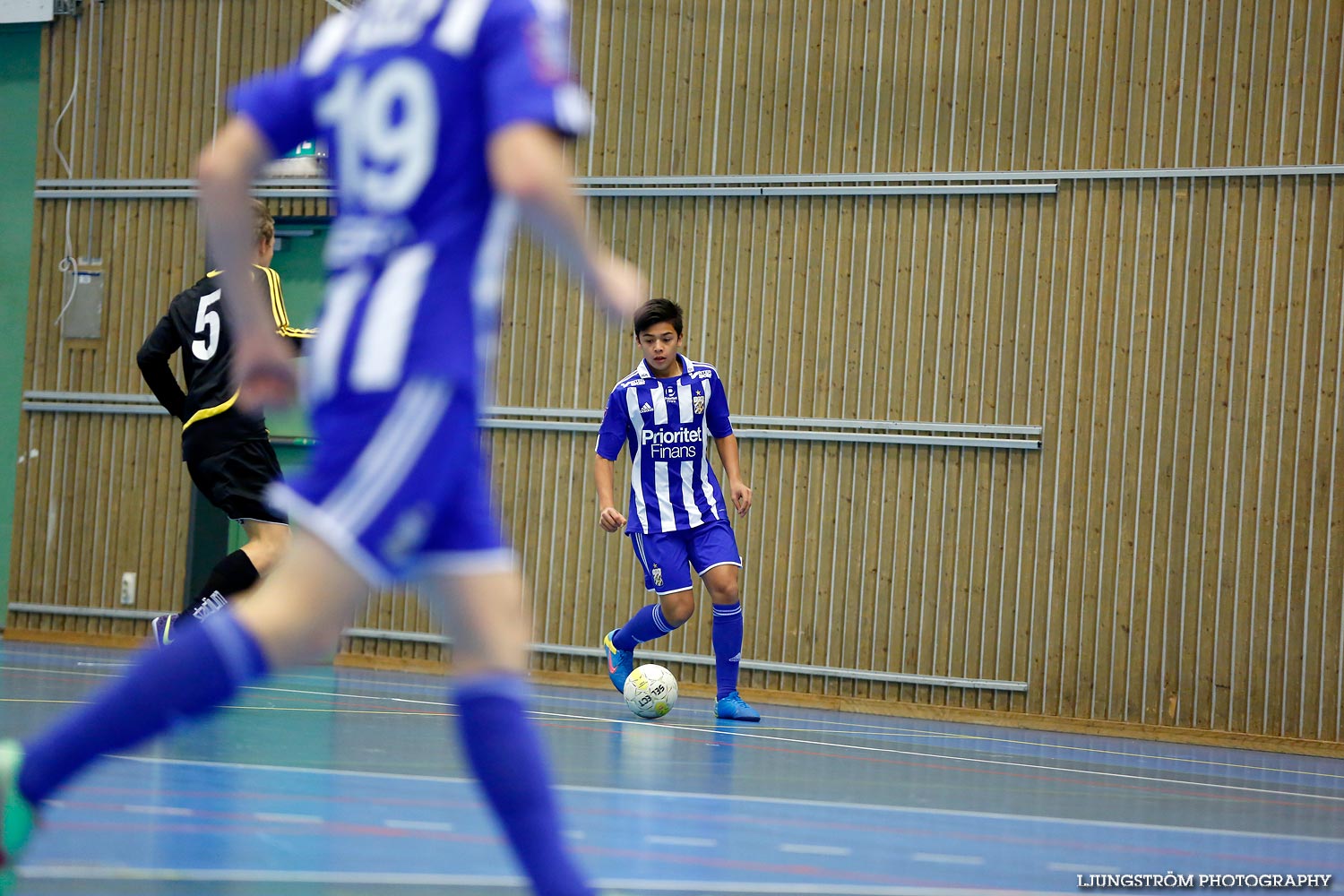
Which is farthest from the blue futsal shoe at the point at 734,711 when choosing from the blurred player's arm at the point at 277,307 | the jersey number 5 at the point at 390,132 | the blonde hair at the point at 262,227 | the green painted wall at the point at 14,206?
the green painted wall at the point at 14,206

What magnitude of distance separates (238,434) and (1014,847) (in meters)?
3.70

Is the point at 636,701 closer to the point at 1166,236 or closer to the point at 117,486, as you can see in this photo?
the point at 1166,236

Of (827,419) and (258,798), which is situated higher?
(827,419)

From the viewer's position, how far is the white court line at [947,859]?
128 inches

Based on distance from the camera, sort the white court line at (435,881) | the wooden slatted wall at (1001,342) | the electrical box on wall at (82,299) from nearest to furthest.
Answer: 1. the white court line at (435,881)
2. the wooden slatted wall at (1001,342)
3. the electrical box on wall at (82,299)

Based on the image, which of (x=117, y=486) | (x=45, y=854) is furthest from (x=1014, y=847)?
(x=117, y=486)

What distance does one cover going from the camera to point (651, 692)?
6625mm

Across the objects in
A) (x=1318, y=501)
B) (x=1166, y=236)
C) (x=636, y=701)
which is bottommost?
(x=636, y=701)

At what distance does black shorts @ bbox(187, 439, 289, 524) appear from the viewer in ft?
19.1

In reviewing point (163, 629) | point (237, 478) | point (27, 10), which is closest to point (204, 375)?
point (237, 478)

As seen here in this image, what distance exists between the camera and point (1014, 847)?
354cm

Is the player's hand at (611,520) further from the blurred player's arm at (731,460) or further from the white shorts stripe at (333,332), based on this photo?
the white shorts stripe at (333,332)

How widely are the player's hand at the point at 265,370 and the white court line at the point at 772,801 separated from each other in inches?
84.7

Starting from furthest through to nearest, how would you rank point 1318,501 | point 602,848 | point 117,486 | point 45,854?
point 117,486, point 1318,501, point 602,848, point 45,854
